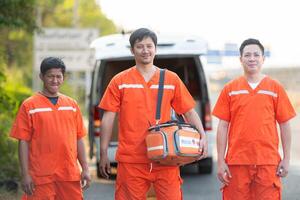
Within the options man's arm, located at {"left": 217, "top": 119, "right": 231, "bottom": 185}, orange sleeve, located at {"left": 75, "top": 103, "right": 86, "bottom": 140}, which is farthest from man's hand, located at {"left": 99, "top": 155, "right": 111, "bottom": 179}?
man's arm, located at {"left": 217, "top": 119, "right": 231, "bottom": 185}

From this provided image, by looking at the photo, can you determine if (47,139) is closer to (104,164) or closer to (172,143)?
(104,164)

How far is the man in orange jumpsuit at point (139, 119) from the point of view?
554 cm

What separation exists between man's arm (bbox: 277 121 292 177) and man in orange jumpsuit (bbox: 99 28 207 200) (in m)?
0.66

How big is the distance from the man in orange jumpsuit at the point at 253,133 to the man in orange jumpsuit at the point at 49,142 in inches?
45.3

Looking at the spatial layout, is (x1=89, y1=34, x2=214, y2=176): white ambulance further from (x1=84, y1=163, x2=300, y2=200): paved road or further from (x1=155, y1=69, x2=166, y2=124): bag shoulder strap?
(x1=155, y1=69, x2=166, y2=124): bag shoulder strap

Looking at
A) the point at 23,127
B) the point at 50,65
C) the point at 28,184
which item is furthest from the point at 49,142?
the point at 50,65

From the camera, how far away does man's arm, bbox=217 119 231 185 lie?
230 inches

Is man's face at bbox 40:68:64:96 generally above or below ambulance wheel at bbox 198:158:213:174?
above

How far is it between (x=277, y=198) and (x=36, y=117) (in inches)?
76.1

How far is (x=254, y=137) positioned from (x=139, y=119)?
92 centimetres

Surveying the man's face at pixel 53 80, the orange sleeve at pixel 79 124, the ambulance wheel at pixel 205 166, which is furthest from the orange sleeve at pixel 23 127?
the ambulance wheel at pixel 205 166

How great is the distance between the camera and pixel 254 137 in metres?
5.81

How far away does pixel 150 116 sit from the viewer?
5.56m

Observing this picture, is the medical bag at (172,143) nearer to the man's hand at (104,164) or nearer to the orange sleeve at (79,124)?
the man's hand at (104,164)
